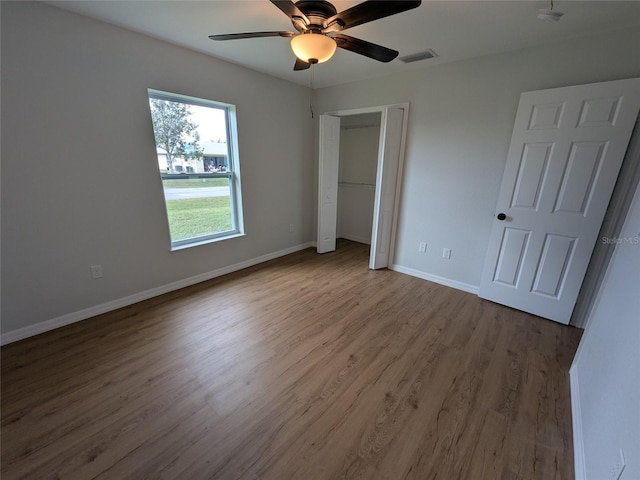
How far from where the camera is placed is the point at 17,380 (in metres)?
1.71

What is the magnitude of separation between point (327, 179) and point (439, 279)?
83.6 inches

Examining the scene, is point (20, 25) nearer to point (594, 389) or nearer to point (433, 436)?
point (433, 436)

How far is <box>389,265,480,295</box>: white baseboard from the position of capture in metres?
3.04

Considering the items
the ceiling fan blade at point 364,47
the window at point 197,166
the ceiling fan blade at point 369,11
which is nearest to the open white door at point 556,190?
the ceiling fan blade at point 364,47

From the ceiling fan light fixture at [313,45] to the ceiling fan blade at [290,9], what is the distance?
0.09 m

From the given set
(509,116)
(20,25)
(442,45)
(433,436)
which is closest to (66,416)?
(433,436)

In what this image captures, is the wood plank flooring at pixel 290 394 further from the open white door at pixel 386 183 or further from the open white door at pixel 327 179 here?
the open white door at pixel 327 179

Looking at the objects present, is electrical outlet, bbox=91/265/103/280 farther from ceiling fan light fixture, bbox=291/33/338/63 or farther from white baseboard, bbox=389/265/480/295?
white baseboard, bbox=389/265/480/295

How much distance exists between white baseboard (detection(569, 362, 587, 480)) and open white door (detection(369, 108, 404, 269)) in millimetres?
2123

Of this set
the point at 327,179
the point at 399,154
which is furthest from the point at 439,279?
the point at 327,179

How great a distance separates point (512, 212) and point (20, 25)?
13.9 feet

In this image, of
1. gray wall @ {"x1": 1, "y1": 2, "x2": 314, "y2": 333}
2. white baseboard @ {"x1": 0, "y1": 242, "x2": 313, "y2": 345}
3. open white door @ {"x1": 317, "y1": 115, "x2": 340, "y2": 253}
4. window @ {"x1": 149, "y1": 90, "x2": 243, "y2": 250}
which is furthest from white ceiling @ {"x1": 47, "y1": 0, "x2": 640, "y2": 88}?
white baseboard @ {"x1": 0, "y1": 242, "x2": 313, "y2": 345}

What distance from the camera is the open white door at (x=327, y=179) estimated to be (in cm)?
382

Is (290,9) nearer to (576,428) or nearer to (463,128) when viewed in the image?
(463,128)
